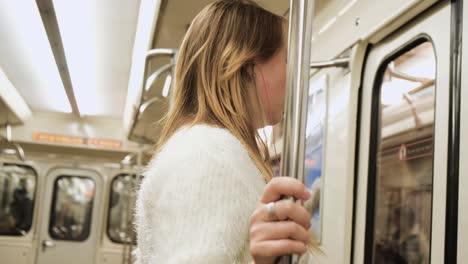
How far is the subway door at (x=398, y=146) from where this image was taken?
1945 mm

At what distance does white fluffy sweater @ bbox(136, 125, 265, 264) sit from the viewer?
717 mm

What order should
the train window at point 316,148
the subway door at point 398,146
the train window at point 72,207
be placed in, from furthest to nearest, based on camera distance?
the train window at point 72,207 → the train window at point 316,148 → the subway door at point 398,146

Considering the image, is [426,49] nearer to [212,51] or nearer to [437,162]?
[437,162]

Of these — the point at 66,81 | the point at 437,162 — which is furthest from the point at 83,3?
the point at 437,162

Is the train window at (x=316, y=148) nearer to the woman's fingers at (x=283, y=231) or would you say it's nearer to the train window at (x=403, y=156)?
the train window at (x=403, y=156)

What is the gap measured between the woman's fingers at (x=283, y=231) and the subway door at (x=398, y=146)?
1.38 meters

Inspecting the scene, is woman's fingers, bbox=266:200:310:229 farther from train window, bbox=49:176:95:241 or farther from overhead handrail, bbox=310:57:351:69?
train window, bbox=49:176:95:241

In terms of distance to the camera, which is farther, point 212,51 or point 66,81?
point 66,81

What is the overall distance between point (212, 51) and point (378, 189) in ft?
4.89

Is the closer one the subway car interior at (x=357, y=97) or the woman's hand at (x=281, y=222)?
the woman's hand at (x=281, y=222)

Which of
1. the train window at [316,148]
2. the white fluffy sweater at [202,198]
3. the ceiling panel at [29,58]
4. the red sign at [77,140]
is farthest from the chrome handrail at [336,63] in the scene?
the red sign at [77,140]

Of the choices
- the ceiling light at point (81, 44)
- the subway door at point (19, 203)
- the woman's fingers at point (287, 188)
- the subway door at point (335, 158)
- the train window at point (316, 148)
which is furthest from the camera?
the subway door at point (19, 203)

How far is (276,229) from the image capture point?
577 millimetres

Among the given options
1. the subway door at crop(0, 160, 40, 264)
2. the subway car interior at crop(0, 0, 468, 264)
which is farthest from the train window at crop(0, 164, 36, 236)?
the subway car interior at crop(0, 0, 468, 264)
